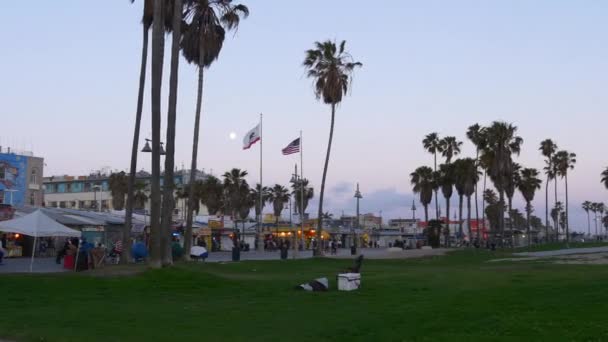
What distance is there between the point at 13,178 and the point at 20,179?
4.00 ft

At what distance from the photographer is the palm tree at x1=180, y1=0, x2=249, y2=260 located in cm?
3697

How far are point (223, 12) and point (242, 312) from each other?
25.1 metres

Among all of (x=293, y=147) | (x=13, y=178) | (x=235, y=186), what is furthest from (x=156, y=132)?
(x=235, y=186)

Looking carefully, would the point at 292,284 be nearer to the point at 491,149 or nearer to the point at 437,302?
the point at 437,302

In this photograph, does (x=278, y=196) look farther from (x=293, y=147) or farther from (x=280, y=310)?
(x=280, y=310)

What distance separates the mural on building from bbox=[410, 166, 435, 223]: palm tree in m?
52.9

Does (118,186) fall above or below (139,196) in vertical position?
above

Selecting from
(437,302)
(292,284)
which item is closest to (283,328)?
(437,302)

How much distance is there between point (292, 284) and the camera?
75.4 ft

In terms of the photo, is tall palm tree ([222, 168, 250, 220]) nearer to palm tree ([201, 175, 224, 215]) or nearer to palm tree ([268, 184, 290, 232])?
palm tree ([201, 175, 224, 215])

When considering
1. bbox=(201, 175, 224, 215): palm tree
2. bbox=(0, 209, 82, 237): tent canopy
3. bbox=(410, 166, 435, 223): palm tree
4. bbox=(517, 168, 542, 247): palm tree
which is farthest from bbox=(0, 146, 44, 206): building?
bbox=(517, 168, 542, 247): palm tree

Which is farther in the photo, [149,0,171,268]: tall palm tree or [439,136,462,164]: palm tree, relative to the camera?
[439,136,462,164]: palm tree

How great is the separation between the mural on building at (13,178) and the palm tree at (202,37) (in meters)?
38.4

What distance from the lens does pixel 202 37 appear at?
3784 centimetres
